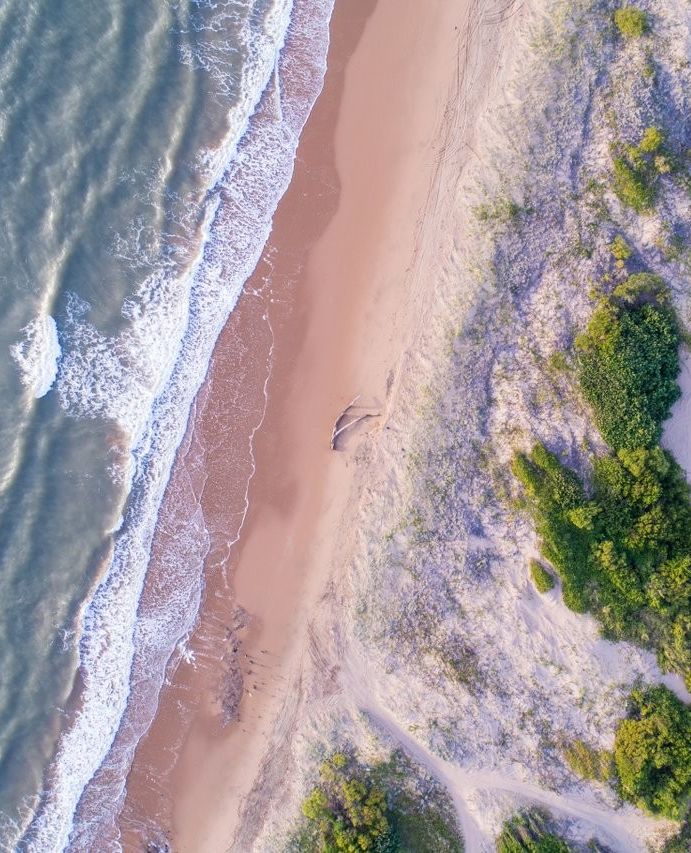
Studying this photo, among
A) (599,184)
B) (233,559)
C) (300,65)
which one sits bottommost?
(233,559)

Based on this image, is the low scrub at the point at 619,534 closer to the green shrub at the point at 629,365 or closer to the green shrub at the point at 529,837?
the green shrub at the point at 629,365

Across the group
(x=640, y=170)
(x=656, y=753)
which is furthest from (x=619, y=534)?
(x=640, y=170)

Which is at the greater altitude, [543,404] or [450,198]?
[450,198]

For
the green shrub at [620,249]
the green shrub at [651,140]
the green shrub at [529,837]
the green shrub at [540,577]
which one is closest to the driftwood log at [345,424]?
the green shrub at [540,577]

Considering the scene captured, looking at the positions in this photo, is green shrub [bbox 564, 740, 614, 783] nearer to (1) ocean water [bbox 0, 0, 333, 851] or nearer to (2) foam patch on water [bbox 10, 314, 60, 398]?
(1) ocean water [bbox 0, 0, 333, 851]

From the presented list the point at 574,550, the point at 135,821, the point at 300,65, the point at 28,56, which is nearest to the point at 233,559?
the point at 135,821

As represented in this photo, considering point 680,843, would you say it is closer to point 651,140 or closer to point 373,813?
point 373,813

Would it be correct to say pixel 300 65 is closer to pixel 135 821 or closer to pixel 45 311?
pixel 45 311
